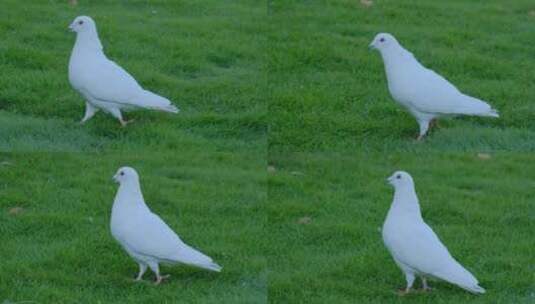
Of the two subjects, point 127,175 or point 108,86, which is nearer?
point 127,175

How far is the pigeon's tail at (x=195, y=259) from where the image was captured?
9.34 metres

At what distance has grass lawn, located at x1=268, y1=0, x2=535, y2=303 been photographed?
9.90 m

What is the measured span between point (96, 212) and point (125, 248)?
4.68ft

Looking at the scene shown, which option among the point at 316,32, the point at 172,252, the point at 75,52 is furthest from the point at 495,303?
the point at 316,32

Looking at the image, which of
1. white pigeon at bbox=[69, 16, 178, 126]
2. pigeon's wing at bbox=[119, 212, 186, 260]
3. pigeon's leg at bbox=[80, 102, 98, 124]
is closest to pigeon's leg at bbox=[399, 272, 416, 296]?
pigeon's wing at bbox=[119, 212, 186, 260]

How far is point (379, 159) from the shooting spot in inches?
449

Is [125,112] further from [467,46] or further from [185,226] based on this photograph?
[467,46]

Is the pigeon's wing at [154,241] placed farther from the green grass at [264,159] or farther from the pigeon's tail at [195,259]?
the green grass at [264,159]

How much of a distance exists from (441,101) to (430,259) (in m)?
1.97

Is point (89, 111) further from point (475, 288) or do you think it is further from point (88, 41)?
point (475, 288)

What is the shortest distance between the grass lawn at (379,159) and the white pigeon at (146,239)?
74 cm

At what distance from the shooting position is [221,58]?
43.4ft

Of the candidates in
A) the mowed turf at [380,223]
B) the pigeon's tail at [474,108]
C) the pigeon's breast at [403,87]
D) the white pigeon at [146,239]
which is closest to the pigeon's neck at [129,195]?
the white pigeon at [146,239]

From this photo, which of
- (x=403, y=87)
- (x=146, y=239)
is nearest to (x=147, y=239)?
(x=146, y=239)
